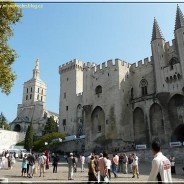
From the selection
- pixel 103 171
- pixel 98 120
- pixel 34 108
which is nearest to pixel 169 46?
pixel 98 120

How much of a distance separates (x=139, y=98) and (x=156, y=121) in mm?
4531

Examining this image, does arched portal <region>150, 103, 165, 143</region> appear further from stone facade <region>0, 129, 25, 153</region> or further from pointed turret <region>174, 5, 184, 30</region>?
stone facade <region>0, 129, 25, 153</region>

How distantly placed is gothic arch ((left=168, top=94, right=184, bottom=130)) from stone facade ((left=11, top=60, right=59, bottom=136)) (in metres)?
40.3

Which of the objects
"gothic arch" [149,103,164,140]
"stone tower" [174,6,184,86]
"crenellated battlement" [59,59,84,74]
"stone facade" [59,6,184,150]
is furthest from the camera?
"crenellated battlement" [59,59,84,74]

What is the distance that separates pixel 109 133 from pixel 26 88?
54103 mm

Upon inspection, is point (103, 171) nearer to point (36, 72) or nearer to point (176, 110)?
point (176, 110)

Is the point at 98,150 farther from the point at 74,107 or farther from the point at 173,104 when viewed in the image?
the point at 74,107

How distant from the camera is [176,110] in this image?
108 ft

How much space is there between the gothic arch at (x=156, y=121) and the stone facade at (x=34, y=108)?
122 ft

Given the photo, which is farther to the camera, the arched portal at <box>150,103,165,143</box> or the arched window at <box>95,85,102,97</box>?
the arched window at <box>95,85,102,97</box>

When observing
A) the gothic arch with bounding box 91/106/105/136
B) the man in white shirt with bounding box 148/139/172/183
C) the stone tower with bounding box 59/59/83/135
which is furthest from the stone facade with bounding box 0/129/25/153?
the man in white shirt with bounding box 148/139/172/183

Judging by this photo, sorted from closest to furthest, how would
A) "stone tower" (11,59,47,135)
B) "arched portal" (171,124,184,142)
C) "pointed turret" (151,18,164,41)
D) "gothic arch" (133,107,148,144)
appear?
"arched portal" (171,124,184,142) → "gothic arch" (133,107,148,144) → "pointed turret" (151,18,164,41) → "stone tower" (11,59,47,135)

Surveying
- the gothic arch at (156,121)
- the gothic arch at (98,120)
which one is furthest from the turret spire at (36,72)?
the gothic arch at (156,121)

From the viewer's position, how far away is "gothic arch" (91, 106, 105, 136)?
39.9m
